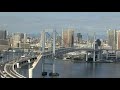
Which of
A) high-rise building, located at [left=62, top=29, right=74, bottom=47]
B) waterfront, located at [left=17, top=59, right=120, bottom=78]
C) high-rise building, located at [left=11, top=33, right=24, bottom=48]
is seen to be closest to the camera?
high-rise building, located at [left=11, top=33, right=24, bottom=48]

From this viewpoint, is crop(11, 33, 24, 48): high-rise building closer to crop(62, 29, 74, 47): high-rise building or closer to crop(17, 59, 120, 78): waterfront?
crop(17, 59, 120, 78): waterfront

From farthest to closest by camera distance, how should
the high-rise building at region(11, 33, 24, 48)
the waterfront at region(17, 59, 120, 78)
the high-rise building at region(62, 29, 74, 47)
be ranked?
the high-rise building at region(62, 29, 74, 47) → the waterfront at region(17, 59, 120, 78) → the high-rise building at region(11, 33, 24, 48)

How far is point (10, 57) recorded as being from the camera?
7.18m

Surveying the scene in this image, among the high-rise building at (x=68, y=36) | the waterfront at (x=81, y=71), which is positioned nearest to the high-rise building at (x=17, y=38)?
the waterfront at (x=81, y=71)

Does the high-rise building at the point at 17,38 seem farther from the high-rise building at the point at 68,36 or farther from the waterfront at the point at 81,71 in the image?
the high-rise building at the point at 68,36

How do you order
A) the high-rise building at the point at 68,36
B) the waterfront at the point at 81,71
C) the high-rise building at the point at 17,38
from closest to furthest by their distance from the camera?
the high-rise building at the point at 17,38
the waterfront at the point at 81,71
the high-rise building at the point at 68,36

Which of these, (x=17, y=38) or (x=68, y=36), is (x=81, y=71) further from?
(x=17, y=38)

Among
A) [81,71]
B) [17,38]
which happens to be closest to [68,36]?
[81,71]

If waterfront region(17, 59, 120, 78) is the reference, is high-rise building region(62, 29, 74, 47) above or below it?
above

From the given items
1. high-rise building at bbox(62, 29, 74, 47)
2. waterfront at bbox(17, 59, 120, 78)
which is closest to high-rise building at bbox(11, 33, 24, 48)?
waterfront at bbox(17, 59, 120, 78)

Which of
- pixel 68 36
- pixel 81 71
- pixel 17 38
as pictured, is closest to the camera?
pixel 17 38
